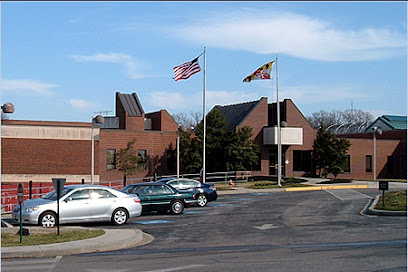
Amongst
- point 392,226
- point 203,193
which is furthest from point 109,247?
point 203,193

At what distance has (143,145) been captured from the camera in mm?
43594

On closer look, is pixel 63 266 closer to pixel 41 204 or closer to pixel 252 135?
pixel 41 204

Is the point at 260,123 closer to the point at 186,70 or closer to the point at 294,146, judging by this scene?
the point at 294,146

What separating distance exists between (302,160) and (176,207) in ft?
93.9

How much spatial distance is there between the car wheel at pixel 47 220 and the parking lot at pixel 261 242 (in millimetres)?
2237

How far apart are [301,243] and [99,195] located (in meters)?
7.56

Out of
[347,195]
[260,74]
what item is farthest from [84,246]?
[260,74]

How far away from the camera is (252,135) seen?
44875 millimetres

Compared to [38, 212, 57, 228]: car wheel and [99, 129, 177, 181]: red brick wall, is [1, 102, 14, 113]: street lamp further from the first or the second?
[38, 212, 57, 228]: car wheel

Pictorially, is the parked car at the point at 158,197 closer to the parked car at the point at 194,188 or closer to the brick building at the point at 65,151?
the parked car at the point at 194,188

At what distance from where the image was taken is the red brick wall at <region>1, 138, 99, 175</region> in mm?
39875

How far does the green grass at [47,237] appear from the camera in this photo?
14766mm

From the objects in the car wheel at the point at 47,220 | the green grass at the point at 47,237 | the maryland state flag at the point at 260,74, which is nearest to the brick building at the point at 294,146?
the maryland state flag at the point at 260,74

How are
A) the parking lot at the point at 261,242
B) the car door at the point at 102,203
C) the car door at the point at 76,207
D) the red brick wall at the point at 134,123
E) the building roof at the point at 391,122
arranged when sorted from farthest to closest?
the building roof at the point at 391,122
the red brick wall at the point at 134,123
the car door at the point at 102,203
the car door at the point at 76,207
the parking lot at the point at 261,242
